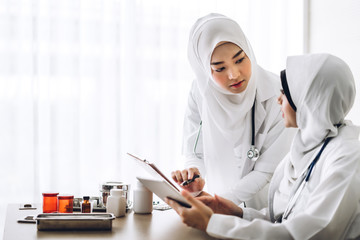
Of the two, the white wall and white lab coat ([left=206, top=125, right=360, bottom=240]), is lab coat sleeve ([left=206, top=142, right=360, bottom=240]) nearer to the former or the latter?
white lab coat ([left=206, top=125, right=360, bottom=240])

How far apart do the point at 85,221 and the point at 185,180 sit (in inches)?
23.5

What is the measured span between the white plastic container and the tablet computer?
0.24m

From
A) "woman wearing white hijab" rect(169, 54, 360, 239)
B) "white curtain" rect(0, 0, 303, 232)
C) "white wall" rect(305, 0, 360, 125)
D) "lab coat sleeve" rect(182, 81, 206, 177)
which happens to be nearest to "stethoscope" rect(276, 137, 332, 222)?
"woman wearing white hijab" rect(169, 54, 360, 239)

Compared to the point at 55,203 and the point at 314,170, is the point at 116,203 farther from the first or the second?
the point at 314,170

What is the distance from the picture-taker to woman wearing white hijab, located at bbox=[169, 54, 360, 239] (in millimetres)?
1363

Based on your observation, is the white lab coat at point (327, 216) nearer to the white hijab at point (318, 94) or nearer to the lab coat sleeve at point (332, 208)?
the lab coat sleeve at point (332, 208)

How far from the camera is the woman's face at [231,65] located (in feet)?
7.39

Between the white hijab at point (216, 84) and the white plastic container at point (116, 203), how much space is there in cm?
69

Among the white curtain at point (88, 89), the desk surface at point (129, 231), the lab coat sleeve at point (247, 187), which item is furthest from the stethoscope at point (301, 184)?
the white curtain at point (88, 89)

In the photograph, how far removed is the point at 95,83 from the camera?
3.44 m

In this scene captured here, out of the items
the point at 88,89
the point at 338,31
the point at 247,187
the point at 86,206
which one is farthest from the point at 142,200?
the point at 338,31

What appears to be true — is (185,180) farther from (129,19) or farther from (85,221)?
(129,19)

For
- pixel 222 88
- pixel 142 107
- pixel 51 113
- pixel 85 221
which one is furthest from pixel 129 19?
pixel 85 221

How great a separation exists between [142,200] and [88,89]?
1.58 m
